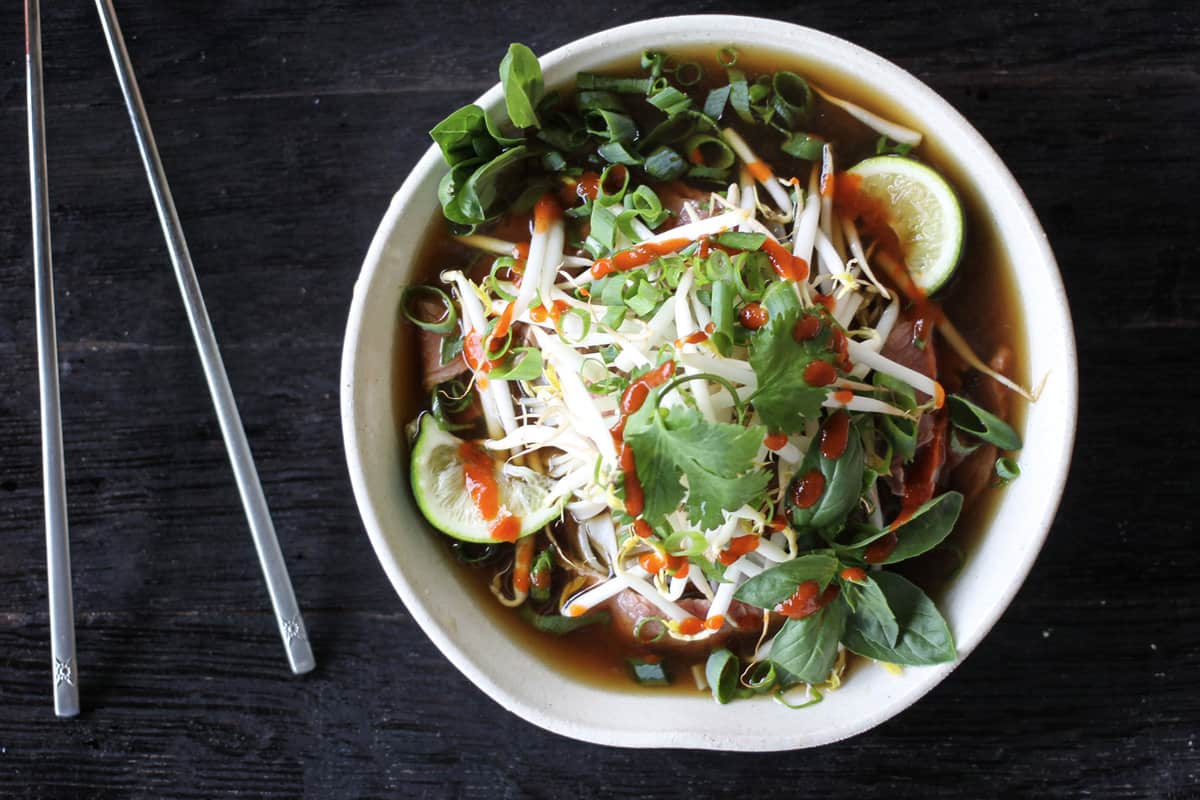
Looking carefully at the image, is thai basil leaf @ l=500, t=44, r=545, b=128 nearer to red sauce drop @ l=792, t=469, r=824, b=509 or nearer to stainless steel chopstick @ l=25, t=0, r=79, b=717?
red sauce drop @ l=792, t=469, r=824, b=509

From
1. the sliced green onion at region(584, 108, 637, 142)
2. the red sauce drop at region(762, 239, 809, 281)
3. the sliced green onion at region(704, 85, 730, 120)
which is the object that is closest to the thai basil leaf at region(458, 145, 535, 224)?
the sliced green onion at region(584, 108, 637, 142)

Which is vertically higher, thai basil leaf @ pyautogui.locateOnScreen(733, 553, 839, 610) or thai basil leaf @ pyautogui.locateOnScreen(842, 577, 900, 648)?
thai basil leaf @ pyautogui.locateOnScreen(733, 553, 839, 610)

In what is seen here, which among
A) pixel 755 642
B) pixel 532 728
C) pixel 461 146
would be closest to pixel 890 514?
pixel 755 642

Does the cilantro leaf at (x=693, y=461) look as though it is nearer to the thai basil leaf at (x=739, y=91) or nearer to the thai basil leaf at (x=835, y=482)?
the thai basil leaf at (x=835, y=482)

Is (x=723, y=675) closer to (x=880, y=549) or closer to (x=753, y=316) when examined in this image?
(x=880, y=549)

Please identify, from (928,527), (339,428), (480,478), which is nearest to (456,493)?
(480,478)

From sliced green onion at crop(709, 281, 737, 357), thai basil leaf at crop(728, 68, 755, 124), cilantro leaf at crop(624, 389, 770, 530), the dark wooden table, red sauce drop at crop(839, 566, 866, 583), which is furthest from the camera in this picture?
the dark wooden table
